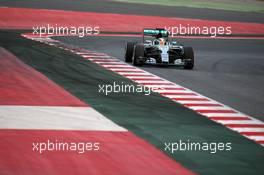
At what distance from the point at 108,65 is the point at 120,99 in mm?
7426

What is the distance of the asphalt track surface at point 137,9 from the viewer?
172 ft

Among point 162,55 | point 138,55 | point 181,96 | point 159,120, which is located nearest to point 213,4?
point 162,55

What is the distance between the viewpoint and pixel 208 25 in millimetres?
47594

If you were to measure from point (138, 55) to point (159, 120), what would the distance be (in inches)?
390

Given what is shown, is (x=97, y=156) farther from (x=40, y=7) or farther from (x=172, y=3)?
(x=172, y=3)

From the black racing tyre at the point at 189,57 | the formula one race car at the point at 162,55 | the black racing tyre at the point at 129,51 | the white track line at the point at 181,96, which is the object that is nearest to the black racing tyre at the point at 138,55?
the formula one race car at the point at 162,55

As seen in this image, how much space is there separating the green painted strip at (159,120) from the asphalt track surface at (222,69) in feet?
6.24

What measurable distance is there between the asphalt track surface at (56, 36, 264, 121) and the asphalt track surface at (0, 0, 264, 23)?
12.5 metres

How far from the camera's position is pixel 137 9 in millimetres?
54875

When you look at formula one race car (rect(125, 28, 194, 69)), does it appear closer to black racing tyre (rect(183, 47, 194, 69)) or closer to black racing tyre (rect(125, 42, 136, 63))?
black racing tyre (rect(183, 47, 194, 69))

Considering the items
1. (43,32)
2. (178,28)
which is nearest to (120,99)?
(43,32)

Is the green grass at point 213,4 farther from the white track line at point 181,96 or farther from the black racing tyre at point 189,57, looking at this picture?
the black racing tyre at point 189,57

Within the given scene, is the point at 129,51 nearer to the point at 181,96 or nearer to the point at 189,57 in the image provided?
the point at 189,57

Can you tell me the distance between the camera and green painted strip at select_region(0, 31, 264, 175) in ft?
44.2
